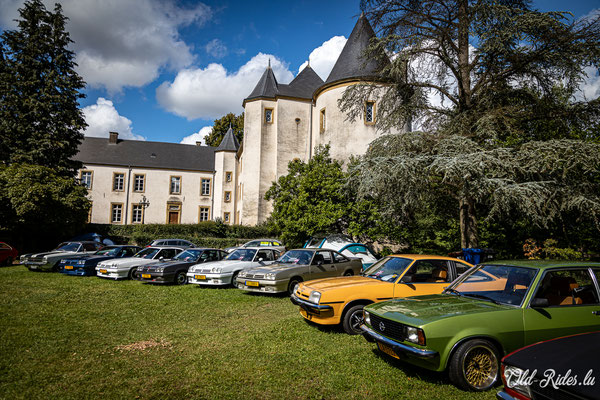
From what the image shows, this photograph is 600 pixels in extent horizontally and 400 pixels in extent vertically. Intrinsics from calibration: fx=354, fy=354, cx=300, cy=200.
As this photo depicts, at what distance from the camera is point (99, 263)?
13969mm

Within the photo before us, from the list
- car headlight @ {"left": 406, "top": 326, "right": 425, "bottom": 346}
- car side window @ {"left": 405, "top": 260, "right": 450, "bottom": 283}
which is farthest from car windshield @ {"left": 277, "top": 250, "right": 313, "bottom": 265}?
car headlight @ {"left": 406, "top": 326, "right": 425, "bottom": 346}

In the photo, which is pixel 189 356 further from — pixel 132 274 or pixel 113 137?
pixel 113 137

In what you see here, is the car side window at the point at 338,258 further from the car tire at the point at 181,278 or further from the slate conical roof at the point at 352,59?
the slate conical roof at the point at 352,59

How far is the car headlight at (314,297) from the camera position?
6555 mm

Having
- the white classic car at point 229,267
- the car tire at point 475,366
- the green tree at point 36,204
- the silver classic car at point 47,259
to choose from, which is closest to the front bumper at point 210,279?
the white classic car at point 229,267

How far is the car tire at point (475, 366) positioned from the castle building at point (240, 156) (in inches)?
855

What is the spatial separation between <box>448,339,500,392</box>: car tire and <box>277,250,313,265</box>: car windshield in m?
6.44

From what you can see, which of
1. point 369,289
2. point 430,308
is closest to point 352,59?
point 369,289

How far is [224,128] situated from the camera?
179 ft

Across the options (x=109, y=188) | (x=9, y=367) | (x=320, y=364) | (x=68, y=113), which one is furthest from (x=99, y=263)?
(x=109, y=188)

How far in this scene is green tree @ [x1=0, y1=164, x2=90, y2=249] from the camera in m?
21.2

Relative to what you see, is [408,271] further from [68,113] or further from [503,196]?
[68,113]

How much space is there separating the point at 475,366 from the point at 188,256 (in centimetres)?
1145

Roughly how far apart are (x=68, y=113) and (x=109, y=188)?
1458 centimetres
